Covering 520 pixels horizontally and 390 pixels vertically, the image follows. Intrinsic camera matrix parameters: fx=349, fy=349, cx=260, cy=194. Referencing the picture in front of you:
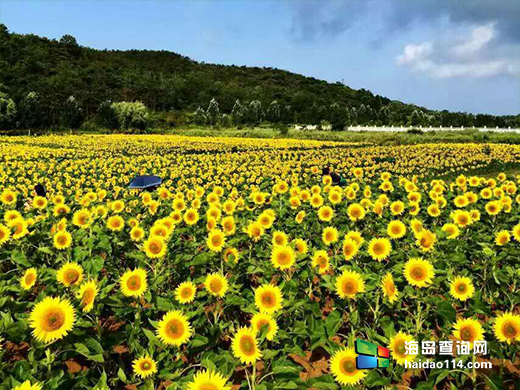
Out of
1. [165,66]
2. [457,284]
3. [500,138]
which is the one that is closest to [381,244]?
[457,284]

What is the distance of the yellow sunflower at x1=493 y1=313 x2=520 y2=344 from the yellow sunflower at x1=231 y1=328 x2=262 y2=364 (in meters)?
1.78

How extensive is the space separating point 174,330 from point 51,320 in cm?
84

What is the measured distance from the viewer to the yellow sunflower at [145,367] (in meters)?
2.49

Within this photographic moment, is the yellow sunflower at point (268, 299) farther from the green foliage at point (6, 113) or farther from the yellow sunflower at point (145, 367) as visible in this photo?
the green foliage at point (6, 113)

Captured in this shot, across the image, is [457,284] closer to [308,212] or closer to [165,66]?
[308,212]

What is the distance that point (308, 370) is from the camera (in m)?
3.53

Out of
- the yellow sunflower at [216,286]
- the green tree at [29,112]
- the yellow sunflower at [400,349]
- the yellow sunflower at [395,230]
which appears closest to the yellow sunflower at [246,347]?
the yellow sunflower at [216,286]

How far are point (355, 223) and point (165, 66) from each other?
202 m

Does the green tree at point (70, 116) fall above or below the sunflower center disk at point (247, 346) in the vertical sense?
above

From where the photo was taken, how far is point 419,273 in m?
3.25

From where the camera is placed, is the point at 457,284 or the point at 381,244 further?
the point at 381,244

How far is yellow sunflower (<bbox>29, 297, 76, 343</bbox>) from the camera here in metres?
2.33

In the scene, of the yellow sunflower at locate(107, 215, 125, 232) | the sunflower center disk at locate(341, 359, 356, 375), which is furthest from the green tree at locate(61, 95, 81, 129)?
the sunflower center disk at locate(341, 359, 356, 375)

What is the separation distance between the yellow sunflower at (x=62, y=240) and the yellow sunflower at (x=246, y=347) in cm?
270
